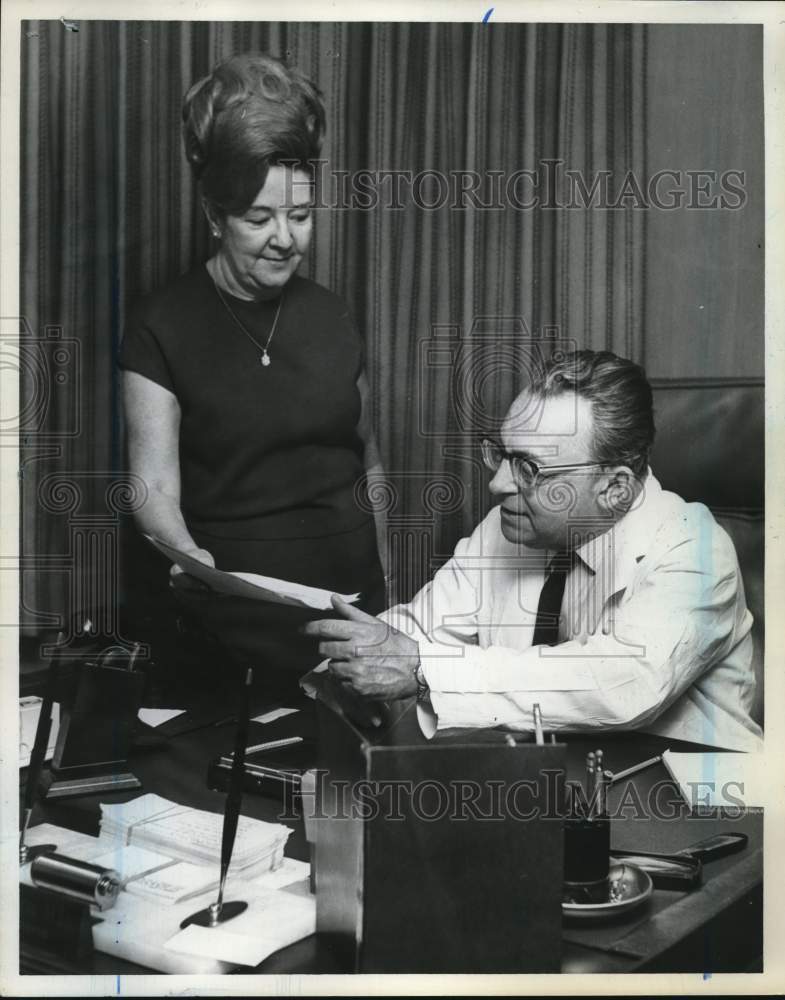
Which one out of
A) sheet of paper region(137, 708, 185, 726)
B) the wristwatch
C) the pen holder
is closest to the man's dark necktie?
the wristwatch

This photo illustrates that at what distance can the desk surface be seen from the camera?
1698 mm

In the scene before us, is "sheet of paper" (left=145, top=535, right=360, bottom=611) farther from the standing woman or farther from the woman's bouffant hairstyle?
the woman's bouffant hairstyle

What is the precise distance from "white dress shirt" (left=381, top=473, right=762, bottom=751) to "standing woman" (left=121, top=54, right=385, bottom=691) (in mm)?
198

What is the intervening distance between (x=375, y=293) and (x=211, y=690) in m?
0.89

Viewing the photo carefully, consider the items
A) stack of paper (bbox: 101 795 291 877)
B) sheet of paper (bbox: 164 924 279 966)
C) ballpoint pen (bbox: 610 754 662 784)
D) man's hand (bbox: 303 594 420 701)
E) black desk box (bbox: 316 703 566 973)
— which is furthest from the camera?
man's hand (bbox: 303 594 420 701)

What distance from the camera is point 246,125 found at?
6.84ft

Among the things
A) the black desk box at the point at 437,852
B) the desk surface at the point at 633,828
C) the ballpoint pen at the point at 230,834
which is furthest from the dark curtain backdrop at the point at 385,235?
the black desk box at the point at 437,852

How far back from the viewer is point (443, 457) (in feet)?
6.97

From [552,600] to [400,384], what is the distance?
1.80ft

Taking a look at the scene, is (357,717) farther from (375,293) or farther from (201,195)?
(201,195)

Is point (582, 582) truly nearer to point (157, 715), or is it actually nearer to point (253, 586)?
point (253, 586)

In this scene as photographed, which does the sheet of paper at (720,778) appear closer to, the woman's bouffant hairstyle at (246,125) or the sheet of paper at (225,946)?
the sheet of paper at (225,946)

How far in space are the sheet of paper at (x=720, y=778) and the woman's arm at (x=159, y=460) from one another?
1.07m

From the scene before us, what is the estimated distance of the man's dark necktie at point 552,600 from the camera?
2.10m
